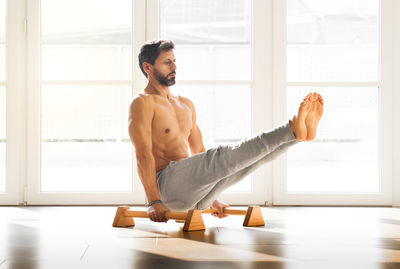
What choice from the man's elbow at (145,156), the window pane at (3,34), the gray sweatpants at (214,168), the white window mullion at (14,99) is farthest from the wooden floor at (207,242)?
the window pane at (3,34)

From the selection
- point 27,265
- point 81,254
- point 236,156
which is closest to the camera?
point 27,265

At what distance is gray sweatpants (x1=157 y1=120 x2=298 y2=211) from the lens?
1.93m

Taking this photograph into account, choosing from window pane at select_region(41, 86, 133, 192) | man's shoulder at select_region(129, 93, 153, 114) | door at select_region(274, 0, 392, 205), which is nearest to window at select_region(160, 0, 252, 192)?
door at select_region(274, 0, 392, 205)

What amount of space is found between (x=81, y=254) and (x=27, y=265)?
21cm

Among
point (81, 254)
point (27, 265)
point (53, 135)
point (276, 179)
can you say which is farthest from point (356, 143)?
point (27, 265)

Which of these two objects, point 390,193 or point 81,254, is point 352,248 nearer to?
point 81,254

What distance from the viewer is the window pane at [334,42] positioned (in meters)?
3.27

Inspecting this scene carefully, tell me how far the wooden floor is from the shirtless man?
0.16 meters

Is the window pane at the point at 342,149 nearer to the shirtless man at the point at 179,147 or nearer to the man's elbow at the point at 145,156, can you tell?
the shirtless man at the point at 179,147

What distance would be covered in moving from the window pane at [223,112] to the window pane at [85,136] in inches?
16.5

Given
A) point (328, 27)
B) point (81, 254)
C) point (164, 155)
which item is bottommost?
point (81, 254)

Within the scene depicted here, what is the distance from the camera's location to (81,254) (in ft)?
5.82

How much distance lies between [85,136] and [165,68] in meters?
1.07

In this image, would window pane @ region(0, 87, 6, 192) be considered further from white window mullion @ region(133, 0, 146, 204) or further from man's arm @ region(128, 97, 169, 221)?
man's arm @ region(128, 97, 169, 221)
